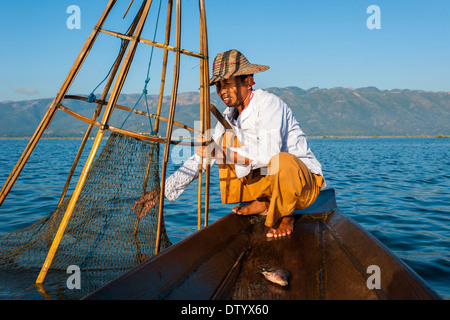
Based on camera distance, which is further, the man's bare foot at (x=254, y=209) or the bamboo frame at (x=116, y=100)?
the man's bare foot at (x=254, y=209)

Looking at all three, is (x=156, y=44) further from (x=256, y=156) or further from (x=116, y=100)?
(x=256, y=156)

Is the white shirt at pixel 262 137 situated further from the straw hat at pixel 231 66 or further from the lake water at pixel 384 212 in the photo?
the lake water at pixel 384 212

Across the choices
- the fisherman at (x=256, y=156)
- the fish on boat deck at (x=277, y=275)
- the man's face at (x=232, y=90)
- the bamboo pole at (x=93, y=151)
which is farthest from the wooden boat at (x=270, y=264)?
the man's face at (x=232, y=90)

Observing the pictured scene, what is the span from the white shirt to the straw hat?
26 cm

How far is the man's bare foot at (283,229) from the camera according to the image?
3.23 metres

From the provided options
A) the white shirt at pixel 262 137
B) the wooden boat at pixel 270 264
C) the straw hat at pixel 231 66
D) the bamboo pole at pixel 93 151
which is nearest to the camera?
the wooden boat at pixel 270 264

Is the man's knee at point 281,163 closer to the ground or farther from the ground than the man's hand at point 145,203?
farther from the ground

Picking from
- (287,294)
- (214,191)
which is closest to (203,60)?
(287,294)

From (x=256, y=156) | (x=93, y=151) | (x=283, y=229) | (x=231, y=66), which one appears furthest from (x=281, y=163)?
(x=93, y=151)

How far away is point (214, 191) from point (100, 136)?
23.8 feet

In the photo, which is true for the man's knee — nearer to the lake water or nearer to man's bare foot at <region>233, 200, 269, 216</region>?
man's bare foot at <region>233, 200, 269, 216</region>

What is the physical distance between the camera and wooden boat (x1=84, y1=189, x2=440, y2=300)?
195cm
